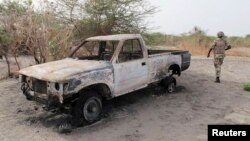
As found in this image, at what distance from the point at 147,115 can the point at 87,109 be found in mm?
1447

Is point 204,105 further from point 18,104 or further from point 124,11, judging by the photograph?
point 124,11

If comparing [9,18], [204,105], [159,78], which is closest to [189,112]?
[204,105]

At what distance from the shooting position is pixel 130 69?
8219 millimetres

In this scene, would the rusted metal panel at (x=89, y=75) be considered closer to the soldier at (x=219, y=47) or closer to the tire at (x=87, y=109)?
the tire at (x=87, y=109)

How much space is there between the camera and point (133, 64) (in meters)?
8.34

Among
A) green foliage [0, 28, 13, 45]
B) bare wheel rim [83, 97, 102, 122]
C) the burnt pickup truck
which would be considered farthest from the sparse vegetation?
bare wheel rim [83, 97, 102, 122]

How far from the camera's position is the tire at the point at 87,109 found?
7.04 meters

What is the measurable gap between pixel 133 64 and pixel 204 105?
207cm

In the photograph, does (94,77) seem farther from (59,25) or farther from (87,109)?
(59,25)

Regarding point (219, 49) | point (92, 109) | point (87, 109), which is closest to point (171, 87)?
point (219, 49)

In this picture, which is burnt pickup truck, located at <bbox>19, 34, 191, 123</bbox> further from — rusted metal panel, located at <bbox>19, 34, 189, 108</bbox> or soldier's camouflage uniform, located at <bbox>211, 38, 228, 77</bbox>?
soldier's camouflage uniform, located at <bbox>211, 38, 228, 77</bbox>

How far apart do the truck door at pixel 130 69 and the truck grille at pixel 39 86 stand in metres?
1.56

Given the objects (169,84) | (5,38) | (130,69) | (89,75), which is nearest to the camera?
(89,75)

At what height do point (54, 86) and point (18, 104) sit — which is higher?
point (54, 86)
